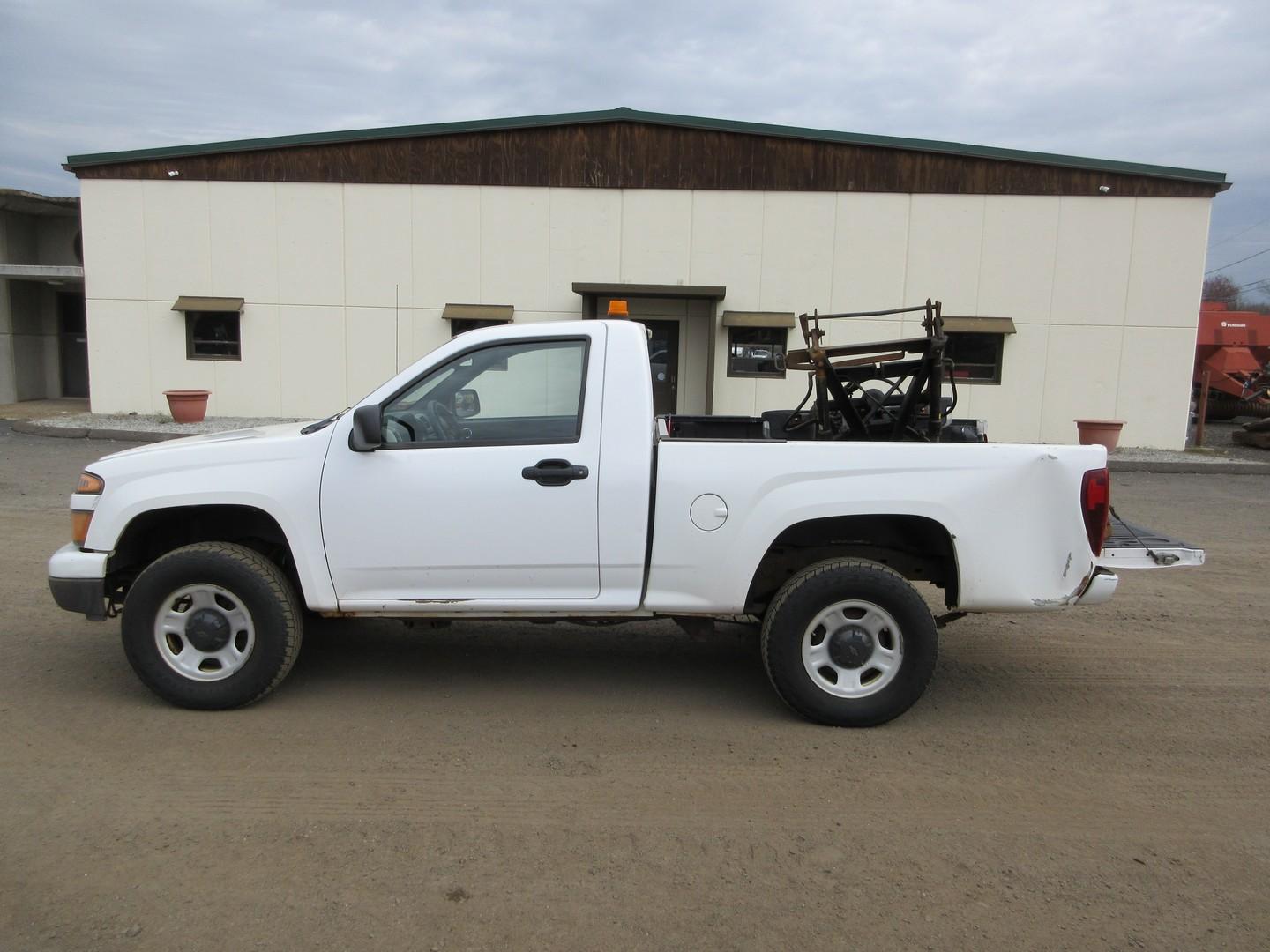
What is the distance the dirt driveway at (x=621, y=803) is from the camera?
2.98 m

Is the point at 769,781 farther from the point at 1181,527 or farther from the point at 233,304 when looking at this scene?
the point at 233,304

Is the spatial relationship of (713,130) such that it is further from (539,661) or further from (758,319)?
(539,661)

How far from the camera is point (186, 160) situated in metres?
17.7

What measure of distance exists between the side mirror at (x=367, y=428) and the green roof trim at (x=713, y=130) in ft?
45.3

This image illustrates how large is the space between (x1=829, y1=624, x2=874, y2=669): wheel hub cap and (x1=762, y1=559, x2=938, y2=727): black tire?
1cm

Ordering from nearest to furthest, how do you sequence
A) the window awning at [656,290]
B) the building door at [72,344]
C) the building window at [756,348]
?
the window awning at [656,290], the building window at [756,348], the building door at [72,344]

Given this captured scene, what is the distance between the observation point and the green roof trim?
16344 millimetres

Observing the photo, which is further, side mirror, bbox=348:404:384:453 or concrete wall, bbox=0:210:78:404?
concrete wall, bbox=0:210:78:404

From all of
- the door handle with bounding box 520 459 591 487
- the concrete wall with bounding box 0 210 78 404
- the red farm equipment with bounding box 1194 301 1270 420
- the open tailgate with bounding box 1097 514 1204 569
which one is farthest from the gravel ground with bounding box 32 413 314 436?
the red farm equipment with bounding box 1194 301 1270 420

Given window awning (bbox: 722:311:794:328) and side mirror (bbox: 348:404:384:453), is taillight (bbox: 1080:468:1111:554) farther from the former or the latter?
window awning (bbox: 722:311:794:328)

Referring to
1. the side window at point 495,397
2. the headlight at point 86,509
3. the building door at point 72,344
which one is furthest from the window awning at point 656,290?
the building door at point 72,344

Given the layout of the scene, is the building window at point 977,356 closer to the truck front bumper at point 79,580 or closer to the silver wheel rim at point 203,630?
the silver wheel rim at point 203,630

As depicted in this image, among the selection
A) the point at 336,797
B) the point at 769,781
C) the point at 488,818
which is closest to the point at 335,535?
the point at 336,797

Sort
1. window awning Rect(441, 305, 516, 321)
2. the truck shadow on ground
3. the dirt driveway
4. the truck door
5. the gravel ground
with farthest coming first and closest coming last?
1. window awning Rect(441, 305, 516, 321)
2. the gravel ground
3. the truck shadow on ground
4. the truck door
5. the dirt driveway
